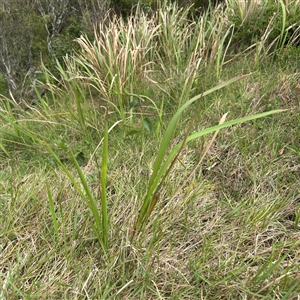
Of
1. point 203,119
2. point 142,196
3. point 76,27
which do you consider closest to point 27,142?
point 142,196

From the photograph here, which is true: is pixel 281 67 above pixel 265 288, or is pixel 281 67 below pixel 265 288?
above

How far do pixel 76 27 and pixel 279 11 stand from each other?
4992 mm

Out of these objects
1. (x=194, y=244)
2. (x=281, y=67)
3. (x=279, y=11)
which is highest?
(x=279, y=11)

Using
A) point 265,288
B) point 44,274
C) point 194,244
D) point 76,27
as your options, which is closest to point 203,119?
point 194,244

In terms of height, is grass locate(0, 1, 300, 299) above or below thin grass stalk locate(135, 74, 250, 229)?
below

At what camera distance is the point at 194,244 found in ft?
2.76

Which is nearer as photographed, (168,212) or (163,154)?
(163,154)

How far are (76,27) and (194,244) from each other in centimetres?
609

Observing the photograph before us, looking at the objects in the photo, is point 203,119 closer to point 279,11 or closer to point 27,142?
point 27,142

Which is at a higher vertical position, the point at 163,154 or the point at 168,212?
the point at 163,154

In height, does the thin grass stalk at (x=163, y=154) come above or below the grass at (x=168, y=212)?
A: above

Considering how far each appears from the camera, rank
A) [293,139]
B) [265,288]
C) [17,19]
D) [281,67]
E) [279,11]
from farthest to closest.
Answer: [17,19] → [279,11] → [281,67] → [293,139] → [265,288]

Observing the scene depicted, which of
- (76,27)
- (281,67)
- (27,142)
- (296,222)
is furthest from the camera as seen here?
(76,27)

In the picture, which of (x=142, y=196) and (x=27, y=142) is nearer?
(x=142, y=196)
